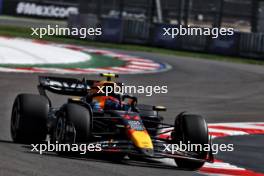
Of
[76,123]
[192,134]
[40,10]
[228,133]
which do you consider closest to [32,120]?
[76,123]

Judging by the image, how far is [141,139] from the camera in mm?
10180

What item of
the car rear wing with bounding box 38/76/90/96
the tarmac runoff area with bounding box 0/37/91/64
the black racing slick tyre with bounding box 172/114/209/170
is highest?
the car rear wing with bounding box 38/76/90/96

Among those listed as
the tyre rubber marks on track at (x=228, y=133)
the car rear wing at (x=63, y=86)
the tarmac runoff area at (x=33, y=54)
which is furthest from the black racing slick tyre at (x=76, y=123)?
the tarmac runoff area at (x=33, y=54)

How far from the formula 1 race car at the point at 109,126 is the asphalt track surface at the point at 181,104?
0.22m

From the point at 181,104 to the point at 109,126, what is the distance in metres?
7.01

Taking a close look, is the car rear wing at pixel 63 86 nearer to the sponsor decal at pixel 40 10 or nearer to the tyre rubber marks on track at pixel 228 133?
the tyre rubber marks on track at pixel 228 133

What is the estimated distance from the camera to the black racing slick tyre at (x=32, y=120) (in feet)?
36.2

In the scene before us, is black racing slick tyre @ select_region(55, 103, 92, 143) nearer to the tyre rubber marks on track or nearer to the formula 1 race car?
the formula 1 race car

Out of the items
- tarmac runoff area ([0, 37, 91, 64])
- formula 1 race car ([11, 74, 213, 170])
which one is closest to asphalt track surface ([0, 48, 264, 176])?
formula 1 race car ([11, 74, 213, 170])

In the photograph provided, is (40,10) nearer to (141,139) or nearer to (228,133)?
(228,133)

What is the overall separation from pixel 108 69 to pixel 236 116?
8809 mm

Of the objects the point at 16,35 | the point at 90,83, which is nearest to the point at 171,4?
the point at 16,35

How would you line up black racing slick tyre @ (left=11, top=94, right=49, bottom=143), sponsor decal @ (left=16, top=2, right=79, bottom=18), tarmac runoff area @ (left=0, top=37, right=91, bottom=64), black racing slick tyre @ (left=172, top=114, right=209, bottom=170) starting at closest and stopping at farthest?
black racing slick tyre @ (left=172, top=114, right=209, bottom=170)
black racing slick tyre @ (left=11, top=94, right=49, bottom=143)
tarmac runoff area @ (left=0, top=37, right=91, bottom=64)
sponsor decal @ (left=16, top=2, right=79, bottom=18)

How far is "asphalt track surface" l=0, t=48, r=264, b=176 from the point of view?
9.65 metres
